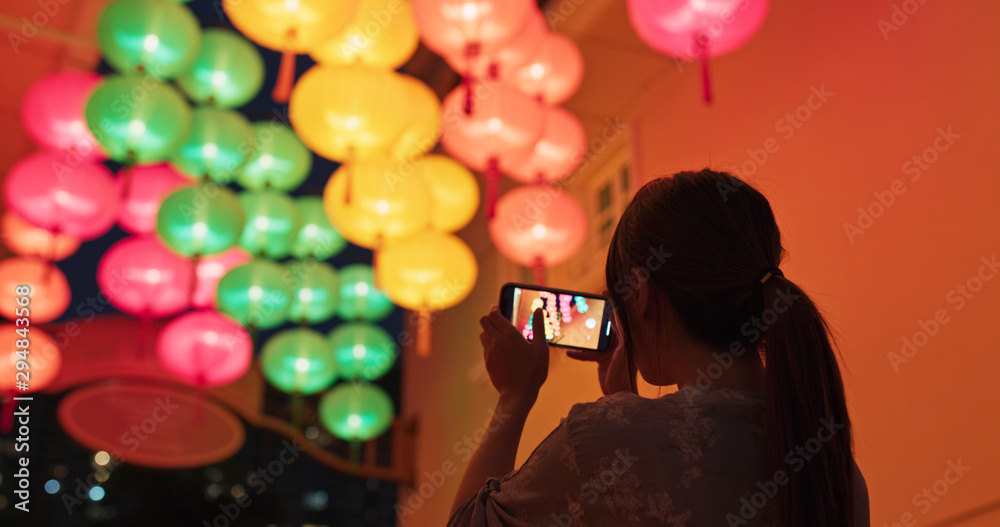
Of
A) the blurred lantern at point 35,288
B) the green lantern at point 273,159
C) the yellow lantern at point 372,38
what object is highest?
the yellow lantern at point 372,38

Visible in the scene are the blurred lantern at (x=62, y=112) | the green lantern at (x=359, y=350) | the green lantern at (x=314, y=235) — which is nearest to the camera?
the blurred lantern at (x=62, y=112)

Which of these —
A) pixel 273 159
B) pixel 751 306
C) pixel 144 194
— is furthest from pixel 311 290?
pixel 751 306

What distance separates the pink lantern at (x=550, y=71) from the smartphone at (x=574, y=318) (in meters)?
2.40

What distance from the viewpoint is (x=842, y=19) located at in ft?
10.1

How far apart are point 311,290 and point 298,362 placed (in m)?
0.41

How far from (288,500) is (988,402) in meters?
6.89

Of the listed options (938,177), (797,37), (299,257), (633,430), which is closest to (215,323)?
(299,257)

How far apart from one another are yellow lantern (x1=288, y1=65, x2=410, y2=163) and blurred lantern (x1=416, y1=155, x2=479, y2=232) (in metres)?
0.59

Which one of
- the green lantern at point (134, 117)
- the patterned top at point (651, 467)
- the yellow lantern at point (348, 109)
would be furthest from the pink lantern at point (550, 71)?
the patterned top at point (651, 467)

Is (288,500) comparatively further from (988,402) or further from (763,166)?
(988,402)

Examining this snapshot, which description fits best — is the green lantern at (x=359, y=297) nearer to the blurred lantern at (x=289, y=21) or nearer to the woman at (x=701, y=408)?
the blurred lantern at (x=289, y=21)

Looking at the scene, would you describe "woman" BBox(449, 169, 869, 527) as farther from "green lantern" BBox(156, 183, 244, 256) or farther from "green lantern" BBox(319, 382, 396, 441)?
"green lantern" BBox(319, 382, 396, 441)

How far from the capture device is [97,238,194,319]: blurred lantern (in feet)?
12.5

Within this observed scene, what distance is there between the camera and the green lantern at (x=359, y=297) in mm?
5469
